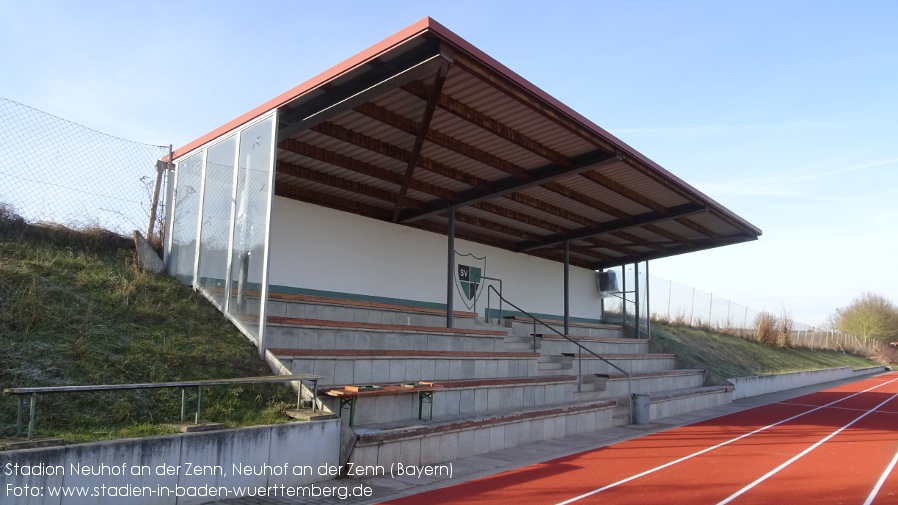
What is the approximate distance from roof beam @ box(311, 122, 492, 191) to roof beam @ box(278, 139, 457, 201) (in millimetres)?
727

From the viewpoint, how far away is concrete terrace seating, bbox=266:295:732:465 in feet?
26.9

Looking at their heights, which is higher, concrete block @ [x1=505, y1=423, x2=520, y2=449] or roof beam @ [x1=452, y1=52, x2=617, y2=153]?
roof beam @ [x1=452, y1=52, x2=617, y2=153]

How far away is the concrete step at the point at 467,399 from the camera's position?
826cm

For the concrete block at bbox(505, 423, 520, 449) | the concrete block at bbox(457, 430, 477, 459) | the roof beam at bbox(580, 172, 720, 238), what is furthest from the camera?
the roof beam at bbox(580, 172, 720, 238)

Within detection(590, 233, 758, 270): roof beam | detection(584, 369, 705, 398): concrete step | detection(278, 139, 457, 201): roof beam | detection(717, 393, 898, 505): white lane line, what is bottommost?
detection(717, 393, 898, 505): white lane line

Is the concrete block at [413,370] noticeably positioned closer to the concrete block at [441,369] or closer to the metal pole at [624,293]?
the concrete block at [441,369]

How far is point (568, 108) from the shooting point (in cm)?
979

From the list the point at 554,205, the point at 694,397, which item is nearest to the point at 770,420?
the point at 694,397

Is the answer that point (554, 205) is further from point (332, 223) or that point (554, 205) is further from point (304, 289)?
point (304, 289)

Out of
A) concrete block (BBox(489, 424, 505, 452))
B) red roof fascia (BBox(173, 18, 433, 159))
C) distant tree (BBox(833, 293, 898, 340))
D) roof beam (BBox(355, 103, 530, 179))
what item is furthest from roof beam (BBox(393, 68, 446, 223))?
distant tree (BBox(833, 293, 898, 340))

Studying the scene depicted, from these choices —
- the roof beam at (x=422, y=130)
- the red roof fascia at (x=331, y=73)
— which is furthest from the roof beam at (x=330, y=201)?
the red roof fascia at (x=331, y=73)

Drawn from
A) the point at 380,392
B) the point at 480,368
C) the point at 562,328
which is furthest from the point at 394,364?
the point at 562,328

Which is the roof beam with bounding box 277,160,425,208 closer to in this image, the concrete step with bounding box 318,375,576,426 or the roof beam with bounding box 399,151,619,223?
the roof beam with bounding box 399,151,619,223

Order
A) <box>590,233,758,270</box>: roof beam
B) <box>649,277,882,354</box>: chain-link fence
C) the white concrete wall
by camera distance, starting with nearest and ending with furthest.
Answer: the white concrete wall < <box>590,233,758,270</box>: roof beam < <box>649,277,882,354</box>: chain-link fence
